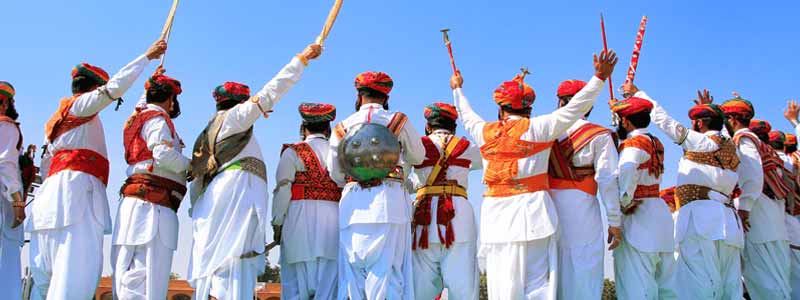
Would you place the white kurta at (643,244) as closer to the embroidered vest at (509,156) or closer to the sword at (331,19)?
the embroidered vest at (509,156)

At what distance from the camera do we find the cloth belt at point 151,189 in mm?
6039

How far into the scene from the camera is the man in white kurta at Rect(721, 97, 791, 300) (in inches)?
307

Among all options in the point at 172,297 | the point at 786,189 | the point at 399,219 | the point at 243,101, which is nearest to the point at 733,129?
the point at 786,189

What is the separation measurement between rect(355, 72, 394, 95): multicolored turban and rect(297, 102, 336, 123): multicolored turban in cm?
58

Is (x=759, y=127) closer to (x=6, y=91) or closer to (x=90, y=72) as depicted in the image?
(x=90, y=72)

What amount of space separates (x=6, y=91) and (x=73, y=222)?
1.60 meters

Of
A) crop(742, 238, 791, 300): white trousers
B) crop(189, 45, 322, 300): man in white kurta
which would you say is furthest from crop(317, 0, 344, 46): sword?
crop(742, 238, 791, 300): white trousers

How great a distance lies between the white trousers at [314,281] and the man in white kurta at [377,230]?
53cm

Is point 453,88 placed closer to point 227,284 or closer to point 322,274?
point 322,274

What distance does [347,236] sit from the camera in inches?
234

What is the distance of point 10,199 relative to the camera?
253 inches

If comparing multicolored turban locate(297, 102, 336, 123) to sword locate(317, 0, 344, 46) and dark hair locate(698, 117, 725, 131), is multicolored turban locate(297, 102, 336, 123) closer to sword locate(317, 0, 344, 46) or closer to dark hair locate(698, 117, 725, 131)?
sword locate(317, 0, 344, 46)

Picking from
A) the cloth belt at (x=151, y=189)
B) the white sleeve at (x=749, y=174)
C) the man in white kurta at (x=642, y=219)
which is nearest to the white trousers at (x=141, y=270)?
the cloth belt at (x=151, y=189)

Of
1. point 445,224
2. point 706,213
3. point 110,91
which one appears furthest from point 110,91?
point 706,213
